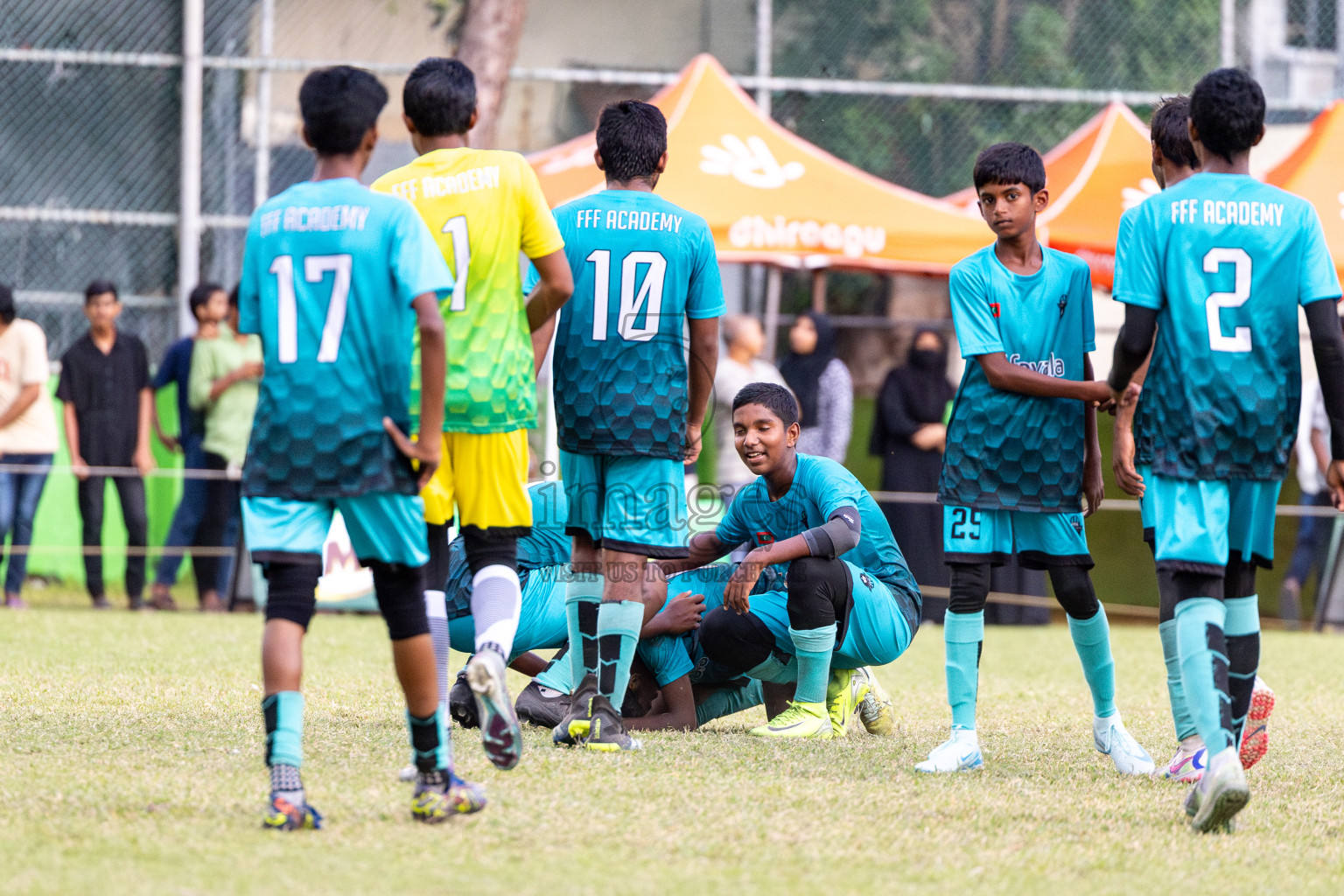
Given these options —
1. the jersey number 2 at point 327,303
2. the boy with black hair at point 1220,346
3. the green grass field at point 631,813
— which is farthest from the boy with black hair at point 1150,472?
the jersey number 2 at point 327,303

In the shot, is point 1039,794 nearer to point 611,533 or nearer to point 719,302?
point 611,533

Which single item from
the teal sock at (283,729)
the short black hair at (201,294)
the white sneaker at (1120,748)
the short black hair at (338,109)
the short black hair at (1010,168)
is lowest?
the white sneaker at (1120,748)

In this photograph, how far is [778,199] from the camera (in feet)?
35.2

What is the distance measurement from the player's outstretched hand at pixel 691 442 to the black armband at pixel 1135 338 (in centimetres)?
151

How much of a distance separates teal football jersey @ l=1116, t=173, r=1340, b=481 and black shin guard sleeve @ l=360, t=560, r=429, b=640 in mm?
1937

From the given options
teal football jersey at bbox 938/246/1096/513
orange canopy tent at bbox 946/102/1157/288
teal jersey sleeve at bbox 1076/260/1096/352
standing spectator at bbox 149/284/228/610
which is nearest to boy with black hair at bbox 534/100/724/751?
teal football jersey at bbox 938/246/1096/513

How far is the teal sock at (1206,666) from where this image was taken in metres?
3.82

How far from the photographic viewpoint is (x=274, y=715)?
3508 millimetres

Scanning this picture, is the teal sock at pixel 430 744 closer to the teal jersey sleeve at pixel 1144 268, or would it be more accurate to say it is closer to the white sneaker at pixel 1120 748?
the teal jersey sleeve at pixel 1144 268

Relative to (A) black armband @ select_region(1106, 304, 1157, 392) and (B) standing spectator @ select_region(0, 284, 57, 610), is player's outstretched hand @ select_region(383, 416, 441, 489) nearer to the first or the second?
(A) black armband @ select_region(1106, 304, 1157, 392)

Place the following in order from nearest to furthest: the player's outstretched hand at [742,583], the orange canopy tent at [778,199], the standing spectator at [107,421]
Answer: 1. the player's outstretched hand at [742,583]
2. the orange canopy tent at [778,199]
3. the standing spectator at [107,421]

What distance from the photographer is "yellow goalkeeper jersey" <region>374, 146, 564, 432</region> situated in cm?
425

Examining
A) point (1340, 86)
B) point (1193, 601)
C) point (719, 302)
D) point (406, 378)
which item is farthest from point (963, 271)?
point (1340, 86)

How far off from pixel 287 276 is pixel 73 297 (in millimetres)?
11474
